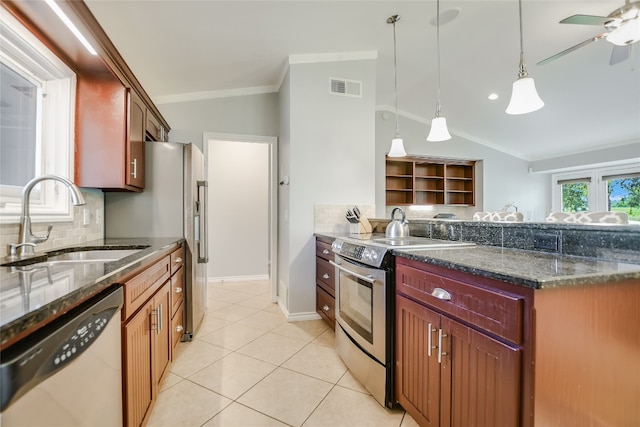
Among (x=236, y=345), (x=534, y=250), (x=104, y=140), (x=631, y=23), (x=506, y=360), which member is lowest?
(x=236, y=345)

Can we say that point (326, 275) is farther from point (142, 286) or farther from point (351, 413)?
point (142, 286)

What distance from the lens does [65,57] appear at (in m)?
1.76

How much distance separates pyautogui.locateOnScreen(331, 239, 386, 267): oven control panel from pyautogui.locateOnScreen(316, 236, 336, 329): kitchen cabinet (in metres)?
0.53

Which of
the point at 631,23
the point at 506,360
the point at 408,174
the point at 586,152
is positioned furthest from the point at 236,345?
the point at 586,152

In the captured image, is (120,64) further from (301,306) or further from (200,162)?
(301,306)

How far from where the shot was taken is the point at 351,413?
1604 millimetres

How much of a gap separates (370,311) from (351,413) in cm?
56

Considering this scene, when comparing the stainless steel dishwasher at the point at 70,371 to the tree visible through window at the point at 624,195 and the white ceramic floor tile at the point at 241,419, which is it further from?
the tree visible through window at the point at 624,195

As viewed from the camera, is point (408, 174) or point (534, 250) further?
point (408, 174)

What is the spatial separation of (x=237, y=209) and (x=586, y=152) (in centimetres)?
651

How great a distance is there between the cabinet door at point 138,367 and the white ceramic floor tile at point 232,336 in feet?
3.14

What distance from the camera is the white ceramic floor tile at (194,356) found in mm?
2031

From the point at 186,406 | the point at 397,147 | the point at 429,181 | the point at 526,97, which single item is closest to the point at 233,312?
the point at 186,406

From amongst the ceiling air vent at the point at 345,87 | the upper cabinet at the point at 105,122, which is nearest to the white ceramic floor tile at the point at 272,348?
the upper cabinet at the point at 105,122
